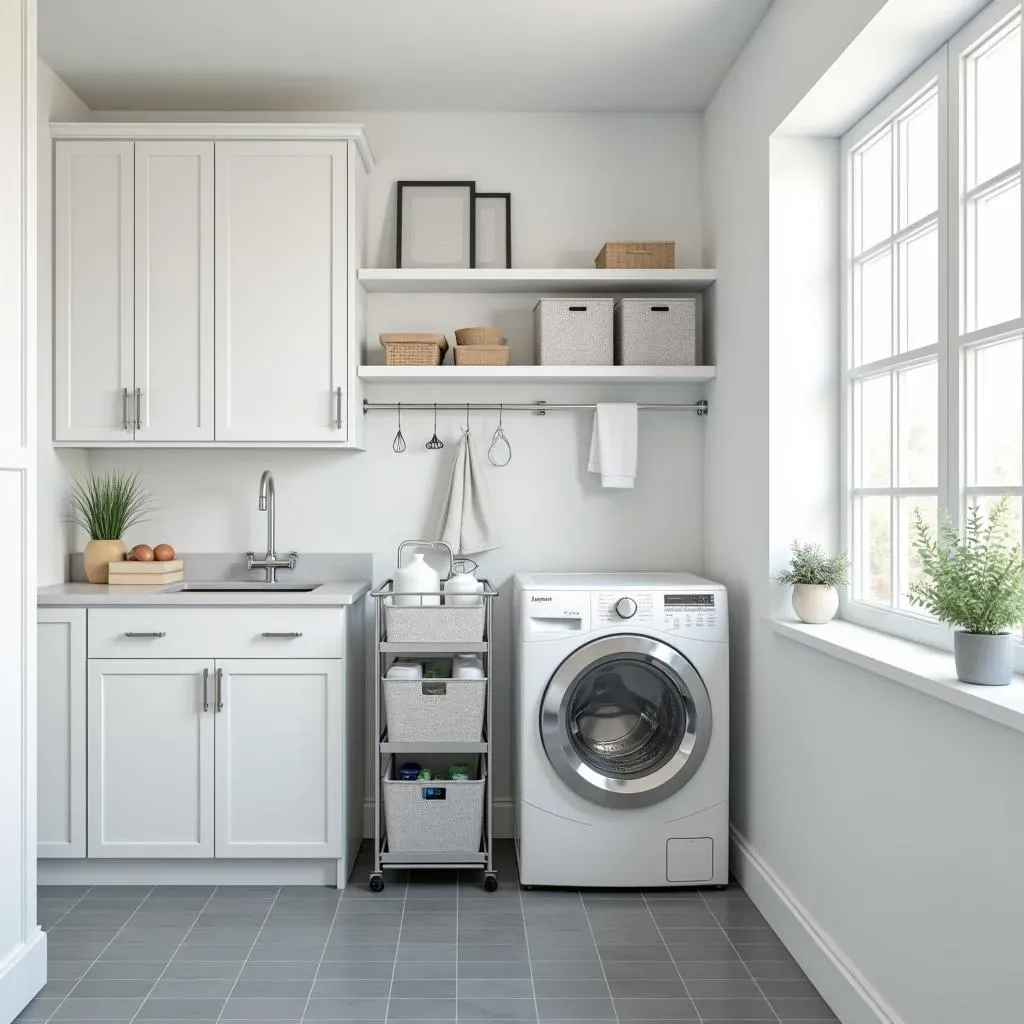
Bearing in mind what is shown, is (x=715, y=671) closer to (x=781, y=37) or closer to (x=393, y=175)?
(x=781, y=37)

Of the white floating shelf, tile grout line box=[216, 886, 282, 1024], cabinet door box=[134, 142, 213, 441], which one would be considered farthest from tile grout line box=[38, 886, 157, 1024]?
the white floating shelf

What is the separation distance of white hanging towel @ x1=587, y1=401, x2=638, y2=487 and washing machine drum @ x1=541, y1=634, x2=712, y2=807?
705 mm

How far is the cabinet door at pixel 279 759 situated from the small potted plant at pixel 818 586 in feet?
4.64

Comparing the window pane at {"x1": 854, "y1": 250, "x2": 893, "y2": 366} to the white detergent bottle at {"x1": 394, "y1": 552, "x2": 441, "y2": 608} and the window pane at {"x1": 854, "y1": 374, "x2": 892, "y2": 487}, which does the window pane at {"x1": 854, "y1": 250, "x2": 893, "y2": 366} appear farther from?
the white detergent bottle at {"x1": 394, "y1": 552, "x2": 441, "y2": 608}

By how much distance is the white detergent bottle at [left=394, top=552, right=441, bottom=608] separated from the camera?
3.09 m

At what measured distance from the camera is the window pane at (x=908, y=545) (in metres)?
2.29

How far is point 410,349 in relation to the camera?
3318mm

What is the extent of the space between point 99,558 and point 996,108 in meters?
2.93

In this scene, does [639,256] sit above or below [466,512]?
above

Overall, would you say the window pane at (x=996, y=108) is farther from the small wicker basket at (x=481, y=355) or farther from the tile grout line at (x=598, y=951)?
the tile grout line at (x=598, y=951)

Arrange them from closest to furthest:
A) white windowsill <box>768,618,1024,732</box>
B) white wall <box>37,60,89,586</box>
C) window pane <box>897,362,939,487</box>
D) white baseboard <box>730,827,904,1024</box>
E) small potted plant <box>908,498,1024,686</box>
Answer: white windowsill <box>768,618,1024,732</box> < small potted plant <box>908,498,1024,686</box> < white baseboard <box>730,827,904,1024</box> < window pane <box>897,362,939,487</box> < white wall <box>37,60,89,586</box>

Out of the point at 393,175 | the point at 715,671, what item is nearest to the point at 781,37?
the point at 393,175

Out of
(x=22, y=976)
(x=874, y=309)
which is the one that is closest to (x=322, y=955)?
(x=22, y=976)

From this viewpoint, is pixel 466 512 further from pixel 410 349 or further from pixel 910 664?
pixel 910 664
